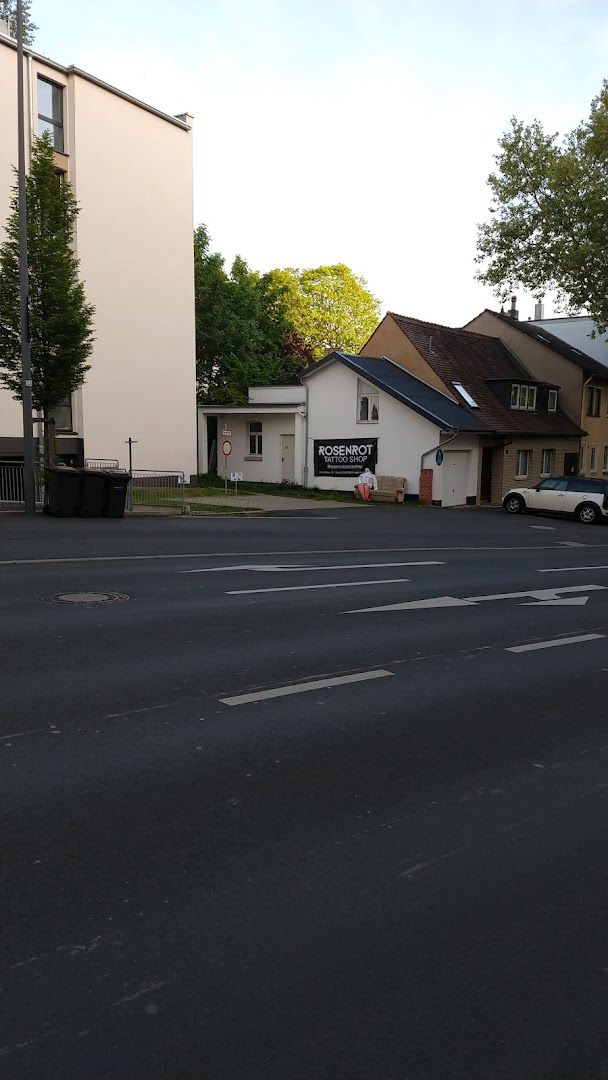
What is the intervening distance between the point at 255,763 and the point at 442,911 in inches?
67.3

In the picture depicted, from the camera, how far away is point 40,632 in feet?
27.6

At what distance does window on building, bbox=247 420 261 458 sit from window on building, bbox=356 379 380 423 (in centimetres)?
587

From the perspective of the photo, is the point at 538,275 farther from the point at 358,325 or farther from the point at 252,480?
the point at 358,325

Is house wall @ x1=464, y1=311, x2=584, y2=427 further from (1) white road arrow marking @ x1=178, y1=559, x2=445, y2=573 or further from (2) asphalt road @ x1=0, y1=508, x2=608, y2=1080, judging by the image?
(2) asphalt road @ x1=0, y1=508, x2=608, y2=1080

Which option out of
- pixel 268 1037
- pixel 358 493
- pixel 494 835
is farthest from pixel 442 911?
pixel 358 493

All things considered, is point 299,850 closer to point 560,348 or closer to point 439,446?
point 439,446

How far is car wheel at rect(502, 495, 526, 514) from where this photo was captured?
3344 centimetres

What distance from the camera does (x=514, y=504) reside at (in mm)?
33656

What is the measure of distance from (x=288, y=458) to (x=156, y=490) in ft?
37.3

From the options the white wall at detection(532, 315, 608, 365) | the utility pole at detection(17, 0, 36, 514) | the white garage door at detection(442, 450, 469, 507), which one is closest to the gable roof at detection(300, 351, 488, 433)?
the white garage door at detection(442, 450, 469, 507)

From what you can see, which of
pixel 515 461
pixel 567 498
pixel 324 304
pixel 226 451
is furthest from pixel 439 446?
pixel 324 304

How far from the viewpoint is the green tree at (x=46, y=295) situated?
2223 cm

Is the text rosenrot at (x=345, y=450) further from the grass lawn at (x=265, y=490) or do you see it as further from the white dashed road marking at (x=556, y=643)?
the white dashed road marking at (x=556, y=643)

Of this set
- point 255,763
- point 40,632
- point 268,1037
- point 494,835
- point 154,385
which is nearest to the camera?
point 268,1037
